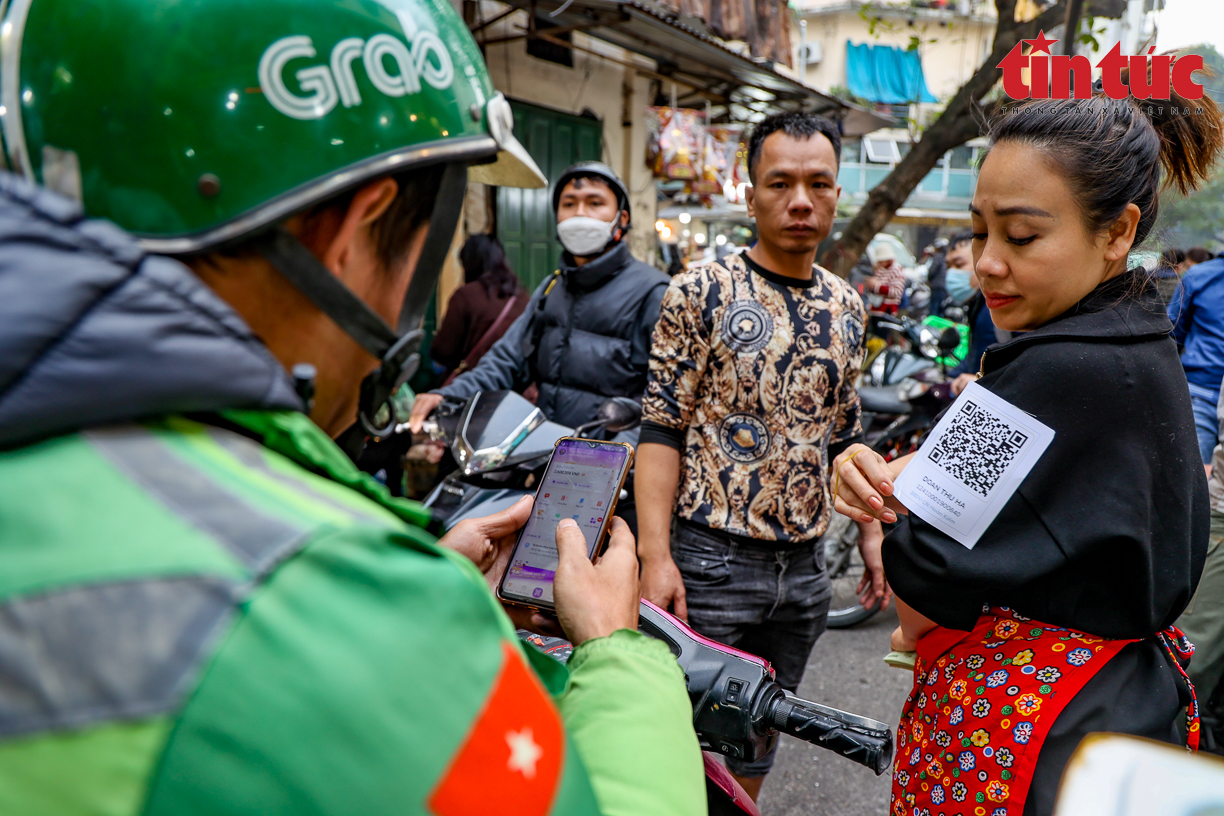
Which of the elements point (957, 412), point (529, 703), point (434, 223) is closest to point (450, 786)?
point (529, 703)

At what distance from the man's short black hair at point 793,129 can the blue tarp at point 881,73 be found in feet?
62.0

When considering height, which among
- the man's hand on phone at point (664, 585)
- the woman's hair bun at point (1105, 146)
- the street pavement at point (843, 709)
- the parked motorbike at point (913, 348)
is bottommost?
the street pavement at point (843, 709)

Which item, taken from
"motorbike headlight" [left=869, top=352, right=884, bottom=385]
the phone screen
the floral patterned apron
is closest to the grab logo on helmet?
the phone screen

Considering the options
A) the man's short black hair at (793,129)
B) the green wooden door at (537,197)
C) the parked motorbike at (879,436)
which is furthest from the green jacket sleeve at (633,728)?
the green wooden door at (537,197)

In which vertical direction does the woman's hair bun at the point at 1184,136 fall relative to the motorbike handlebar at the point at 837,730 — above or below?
above

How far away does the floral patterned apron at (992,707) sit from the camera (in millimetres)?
1230

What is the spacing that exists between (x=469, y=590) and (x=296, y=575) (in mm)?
140

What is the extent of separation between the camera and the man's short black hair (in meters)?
2.34

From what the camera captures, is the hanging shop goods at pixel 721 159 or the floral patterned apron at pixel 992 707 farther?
the hanging shop goods at pixel 721 159

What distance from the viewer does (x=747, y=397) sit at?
84.6 inches

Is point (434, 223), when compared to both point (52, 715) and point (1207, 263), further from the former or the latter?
point (1207, 263)

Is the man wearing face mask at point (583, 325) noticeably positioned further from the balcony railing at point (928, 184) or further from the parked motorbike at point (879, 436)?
the balcony railing at point (928, 184)

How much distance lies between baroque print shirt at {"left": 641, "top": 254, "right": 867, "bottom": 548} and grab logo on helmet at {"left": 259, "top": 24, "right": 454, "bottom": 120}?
1318mm

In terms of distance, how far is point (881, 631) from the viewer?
425cm
